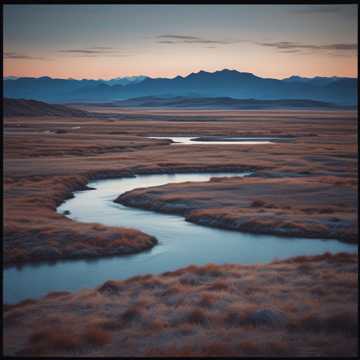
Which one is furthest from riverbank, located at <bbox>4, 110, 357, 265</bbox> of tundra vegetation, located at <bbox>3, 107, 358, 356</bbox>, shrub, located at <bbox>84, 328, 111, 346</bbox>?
shrub, located at <bbox>84, 328, 111, 346</bbox>

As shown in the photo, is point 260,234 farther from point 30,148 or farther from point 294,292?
point 30,148

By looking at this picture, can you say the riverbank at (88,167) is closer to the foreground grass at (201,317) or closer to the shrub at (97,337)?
the foreground grass at (201,317)

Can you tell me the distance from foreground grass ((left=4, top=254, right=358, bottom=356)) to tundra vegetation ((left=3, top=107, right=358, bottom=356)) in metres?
0.04

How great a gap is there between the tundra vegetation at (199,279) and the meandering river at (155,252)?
1.08 meters

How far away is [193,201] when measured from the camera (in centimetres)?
4306

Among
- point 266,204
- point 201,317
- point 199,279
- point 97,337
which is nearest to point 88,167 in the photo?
point 266,204

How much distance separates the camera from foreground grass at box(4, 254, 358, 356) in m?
15.8

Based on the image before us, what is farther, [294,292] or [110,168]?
[110,168]

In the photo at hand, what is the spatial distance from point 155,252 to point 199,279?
8.25m

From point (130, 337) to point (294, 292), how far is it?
21.6 feet

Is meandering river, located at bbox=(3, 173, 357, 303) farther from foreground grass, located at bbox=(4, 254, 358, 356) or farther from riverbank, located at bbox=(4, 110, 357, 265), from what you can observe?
foreground grass, located at bbox=(4, 254, 358, 356)

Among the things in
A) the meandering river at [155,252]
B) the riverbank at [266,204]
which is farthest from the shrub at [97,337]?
the riverbank at [266,204]

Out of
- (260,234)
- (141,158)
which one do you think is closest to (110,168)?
(141,158)

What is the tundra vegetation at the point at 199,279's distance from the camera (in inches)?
643
